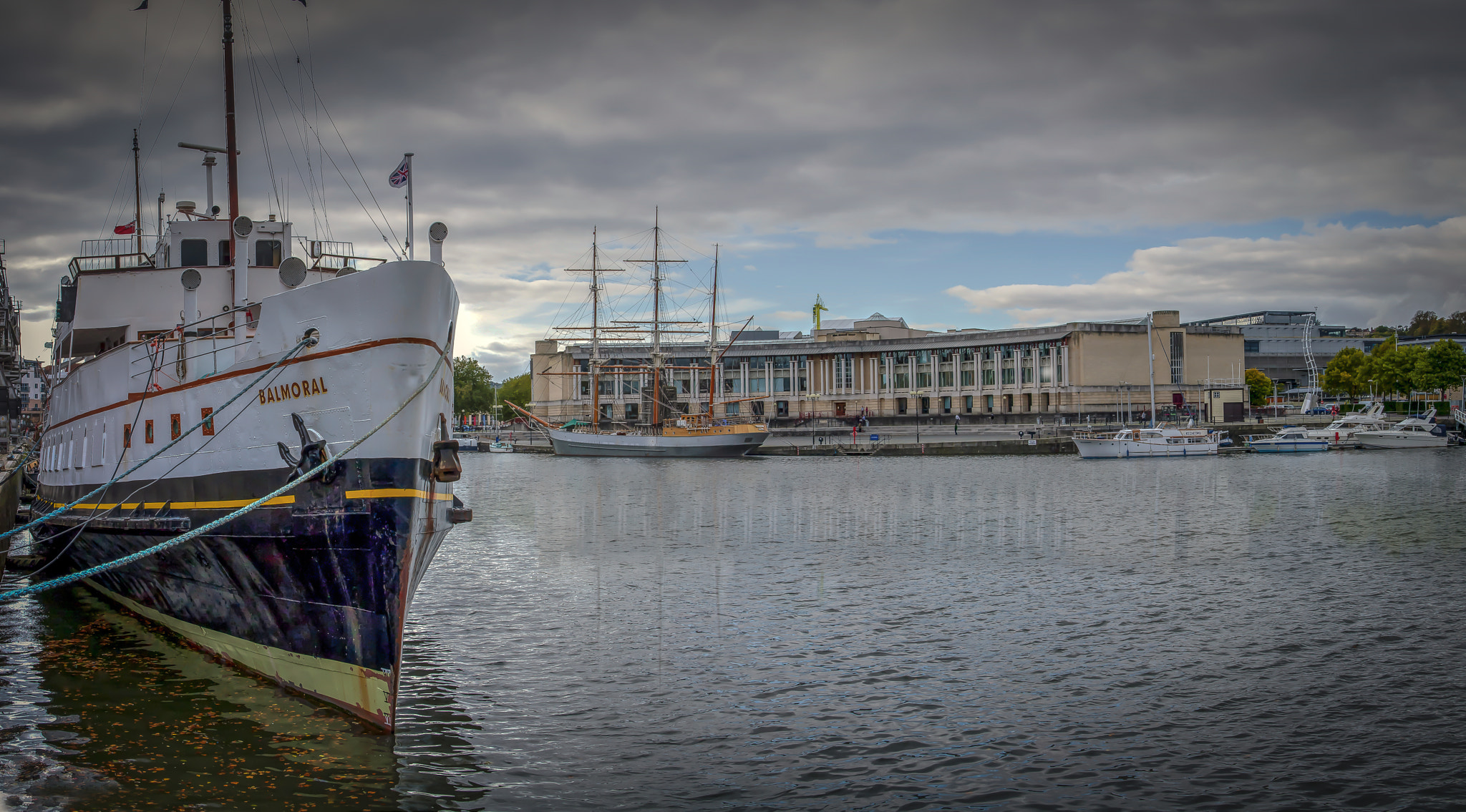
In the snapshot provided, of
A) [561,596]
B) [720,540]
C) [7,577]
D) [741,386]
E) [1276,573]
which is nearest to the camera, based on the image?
[561,596]

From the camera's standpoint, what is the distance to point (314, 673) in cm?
1469

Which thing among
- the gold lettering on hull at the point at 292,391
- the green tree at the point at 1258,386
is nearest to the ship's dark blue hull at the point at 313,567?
the gold lettering on hull at the point at 292,391

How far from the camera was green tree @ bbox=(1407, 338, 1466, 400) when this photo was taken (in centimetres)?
13025

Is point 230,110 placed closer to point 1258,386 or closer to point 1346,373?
point 1346,373

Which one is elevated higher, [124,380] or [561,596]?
[124,380]

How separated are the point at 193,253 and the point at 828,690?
635 inches

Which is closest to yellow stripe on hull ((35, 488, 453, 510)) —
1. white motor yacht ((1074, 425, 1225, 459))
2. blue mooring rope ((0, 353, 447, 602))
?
blue mooring rope ((0, 353, 447, 602))

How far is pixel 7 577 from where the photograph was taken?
92.4 ft

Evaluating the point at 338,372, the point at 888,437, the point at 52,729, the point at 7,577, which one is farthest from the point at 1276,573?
the point at 888,437

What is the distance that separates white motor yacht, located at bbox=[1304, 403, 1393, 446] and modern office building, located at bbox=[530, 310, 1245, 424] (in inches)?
1232

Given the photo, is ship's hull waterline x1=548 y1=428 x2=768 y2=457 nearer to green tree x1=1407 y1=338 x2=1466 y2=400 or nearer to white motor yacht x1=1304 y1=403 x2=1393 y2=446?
white motor yacht x1=1304 y1=403 x2=1393 y2=446

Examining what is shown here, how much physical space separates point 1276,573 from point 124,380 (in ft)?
87.4

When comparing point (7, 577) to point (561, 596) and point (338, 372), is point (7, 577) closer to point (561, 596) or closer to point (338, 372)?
point (561, 596)

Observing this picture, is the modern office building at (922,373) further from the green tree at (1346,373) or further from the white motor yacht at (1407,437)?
the white motor yacht at (1407,437)
